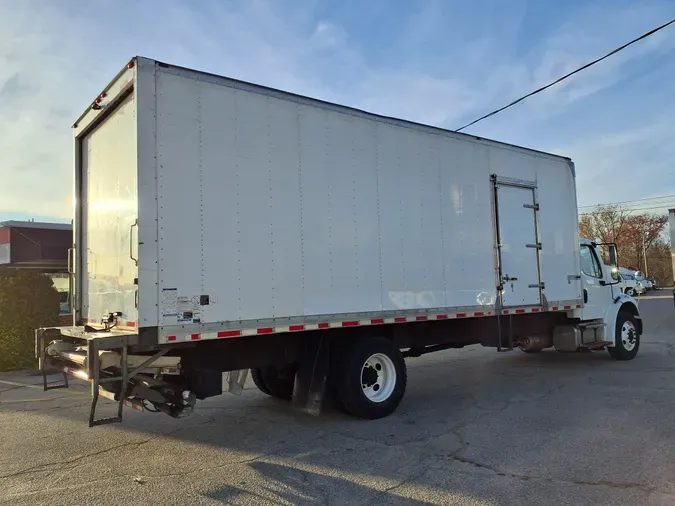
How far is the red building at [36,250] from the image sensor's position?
12883mm

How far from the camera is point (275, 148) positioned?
6.02 m

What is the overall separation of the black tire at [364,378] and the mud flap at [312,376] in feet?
0.73

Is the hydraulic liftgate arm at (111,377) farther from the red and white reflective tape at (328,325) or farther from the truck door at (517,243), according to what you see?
the truck door at (517,243)

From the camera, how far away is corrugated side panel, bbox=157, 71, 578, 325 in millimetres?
5336

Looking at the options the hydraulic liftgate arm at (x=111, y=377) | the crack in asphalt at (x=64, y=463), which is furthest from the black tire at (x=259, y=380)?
the hydraulic liftgate arm at (x=111, y=377)

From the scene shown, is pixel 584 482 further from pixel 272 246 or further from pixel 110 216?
pixel 110 216

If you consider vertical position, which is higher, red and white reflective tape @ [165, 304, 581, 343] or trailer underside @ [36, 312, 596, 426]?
red and white reflective tape @ [165, 304, 581, 343]

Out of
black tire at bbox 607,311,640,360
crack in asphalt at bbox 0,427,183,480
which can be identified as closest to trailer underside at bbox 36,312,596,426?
crack in asphalt at bbox 0,427,183,480

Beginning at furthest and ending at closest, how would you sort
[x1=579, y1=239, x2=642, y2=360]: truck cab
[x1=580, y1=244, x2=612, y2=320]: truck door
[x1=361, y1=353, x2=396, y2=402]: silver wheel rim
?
[x1=579, y1=239, x2=642, y2=360]: truck cab, [x1=580, y1=244, x2=612, y2=320]: truck door, [x1=361, y1=353, x2=396, y2=402]: silver wheel rim

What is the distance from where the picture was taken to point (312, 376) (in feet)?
21.1

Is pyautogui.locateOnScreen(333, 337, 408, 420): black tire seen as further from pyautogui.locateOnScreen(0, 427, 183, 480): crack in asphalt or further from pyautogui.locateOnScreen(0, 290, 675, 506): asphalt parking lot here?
pyautogui.locateOnScreen(0, 427, 183, 480): crack in asphalt

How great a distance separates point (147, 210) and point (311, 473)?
288 centimetres

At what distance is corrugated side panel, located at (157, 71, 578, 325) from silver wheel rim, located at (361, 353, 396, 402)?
0.73 meters

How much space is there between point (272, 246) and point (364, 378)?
2.18 m
